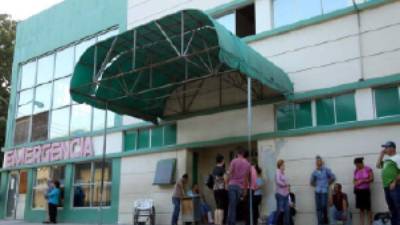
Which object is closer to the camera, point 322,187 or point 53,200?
point 322,187

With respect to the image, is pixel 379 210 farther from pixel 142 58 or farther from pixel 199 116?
pixel 142 58

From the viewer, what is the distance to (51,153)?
779 inches

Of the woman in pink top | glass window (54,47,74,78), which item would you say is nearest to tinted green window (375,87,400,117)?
the woman in pink top

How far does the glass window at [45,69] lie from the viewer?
21.0 m

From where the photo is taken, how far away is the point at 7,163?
21.7m

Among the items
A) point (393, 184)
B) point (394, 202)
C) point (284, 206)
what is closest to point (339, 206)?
point (284, 206)

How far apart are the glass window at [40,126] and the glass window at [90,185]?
2859 millimetres

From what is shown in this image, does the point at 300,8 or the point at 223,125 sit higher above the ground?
the point at 300,8

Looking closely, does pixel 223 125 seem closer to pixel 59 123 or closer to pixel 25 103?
pixel 59 123

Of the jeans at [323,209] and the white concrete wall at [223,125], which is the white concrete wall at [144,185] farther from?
the jeans at [323,209]

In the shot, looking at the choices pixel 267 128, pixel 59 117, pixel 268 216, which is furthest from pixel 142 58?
pixel 59 117

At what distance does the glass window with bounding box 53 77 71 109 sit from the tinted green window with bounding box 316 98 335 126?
1134 centimetres

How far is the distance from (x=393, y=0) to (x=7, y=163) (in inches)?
702

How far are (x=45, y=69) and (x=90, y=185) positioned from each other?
646cm
